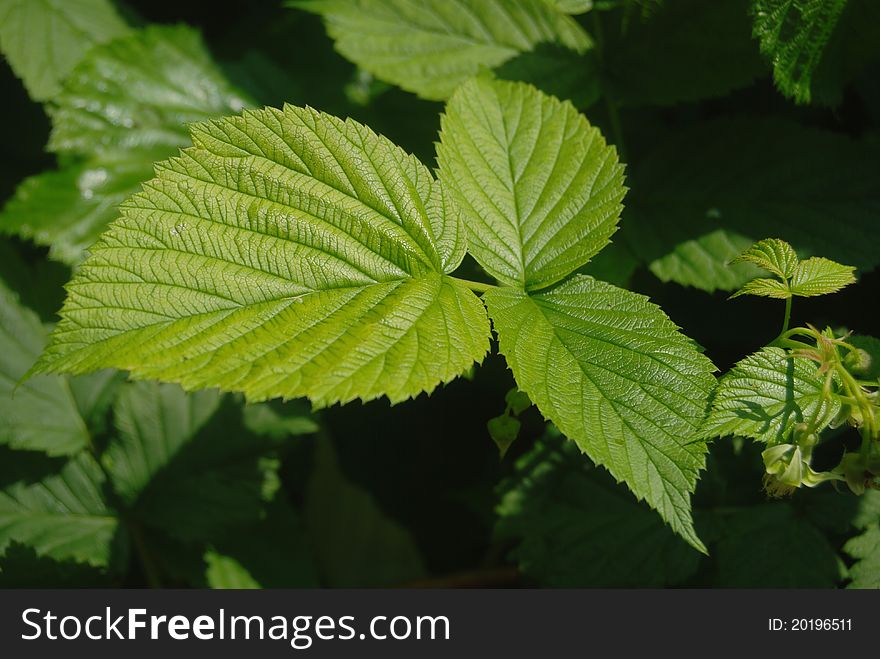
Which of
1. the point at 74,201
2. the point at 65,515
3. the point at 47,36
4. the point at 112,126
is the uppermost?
the point at 47,36

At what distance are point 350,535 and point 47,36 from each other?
6.33 ft

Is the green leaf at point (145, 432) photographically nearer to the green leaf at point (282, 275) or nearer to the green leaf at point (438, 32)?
the green leaf at point (282, 275)

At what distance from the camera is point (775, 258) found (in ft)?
4.64

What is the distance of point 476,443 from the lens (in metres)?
2.64

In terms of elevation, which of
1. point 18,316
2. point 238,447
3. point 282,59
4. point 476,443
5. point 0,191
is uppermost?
point 282,59

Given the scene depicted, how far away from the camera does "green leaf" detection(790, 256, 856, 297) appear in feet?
4.54

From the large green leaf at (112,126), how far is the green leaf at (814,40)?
1561 mm

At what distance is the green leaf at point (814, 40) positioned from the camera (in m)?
1.71

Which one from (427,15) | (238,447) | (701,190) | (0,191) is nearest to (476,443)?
(238,447)

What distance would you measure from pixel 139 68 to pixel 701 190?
170 cm

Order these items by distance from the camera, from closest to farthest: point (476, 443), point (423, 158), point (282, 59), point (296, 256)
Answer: point (296, 256) → point (423, 158) → point (476, 443) → point (282, 59)

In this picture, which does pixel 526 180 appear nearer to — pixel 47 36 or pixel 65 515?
pixel 65 515

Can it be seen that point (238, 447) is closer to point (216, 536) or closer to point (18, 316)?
point (216, 536)

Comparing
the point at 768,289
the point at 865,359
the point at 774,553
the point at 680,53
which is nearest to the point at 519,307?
the point at 768,289
